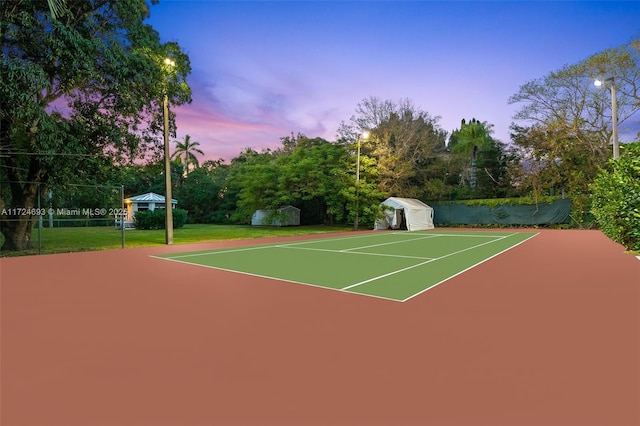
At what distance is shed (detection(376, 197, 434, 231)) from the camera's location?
24253 millimetres

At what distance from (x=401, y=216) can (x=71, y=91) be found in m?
20.4

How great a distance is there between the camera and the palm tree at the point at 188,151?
42.8 metres

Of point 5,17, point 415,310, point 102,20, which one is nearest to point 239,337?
point 415,310

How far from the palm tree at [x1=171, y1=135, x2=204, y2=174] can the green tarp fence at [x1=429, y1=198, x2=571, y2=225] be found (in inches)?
1163

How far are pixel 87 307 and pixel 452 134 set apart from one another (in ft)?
166

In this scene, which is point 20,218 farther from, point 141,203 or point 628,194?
point 628,194

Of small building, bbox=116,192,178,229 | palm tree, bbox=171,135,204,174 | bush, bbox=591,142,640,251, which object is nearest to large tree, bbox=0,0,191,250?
bush, bbox=591,142,640,251

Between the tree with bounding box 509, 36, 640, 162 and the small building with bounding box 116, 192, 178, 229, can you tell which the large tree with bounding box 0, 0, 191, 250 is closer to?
the small building with bounding box 116, 192, 178, 229

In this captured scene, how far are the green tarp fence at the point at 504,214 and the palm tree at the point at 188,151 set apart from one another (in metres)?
29.5

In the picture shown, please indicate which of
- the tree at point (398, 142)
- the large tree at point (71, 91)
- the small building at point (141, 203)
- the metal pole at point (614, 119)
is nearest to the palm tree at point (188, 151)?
the small building at point (141, 203)

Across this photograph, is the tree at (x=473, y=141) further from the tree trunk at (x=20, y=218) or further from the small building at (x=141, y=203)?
the tree trunk at (x=20, y=218)

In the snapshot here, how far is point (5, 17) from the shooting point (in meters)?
9.29

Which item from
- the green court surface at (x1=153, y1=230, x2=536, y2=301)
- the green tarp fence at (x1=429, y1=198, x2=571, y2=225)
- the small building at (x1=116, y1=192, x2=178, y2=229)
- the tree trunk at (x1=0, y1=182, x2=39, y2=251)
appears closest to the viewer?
the green court surface at (x1=153, y1=230, x2=536, y2=301)

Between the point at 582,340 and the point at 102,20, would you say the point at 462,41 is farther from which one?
the point at 582,340
